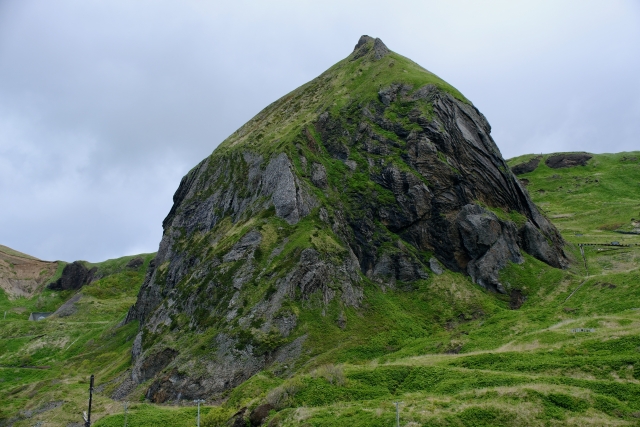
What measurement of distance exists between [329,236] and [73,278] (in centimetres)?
11908

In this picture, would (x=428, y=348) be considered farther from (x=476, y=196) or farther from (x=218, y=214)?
(x=218, y=214)

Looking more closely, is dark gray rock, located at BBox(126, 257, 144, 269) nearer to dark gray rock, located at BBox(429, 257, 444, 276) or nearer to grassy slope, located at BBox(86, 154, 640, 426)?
grassy slope, located at BBox(86, 154, 640, 426)

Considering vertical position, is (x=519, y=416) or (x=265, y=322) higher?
(x=265, y=322)

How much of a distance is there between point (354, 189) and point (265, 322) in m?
31.1

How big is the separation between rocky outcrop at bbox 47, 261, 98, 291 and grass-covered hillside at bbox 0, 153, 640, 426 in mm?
52120

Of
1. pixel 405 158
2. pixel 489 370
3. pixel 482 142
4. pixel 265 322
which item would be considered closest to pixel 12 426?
pixel 265 322

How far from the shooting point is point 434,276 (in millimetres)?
72000

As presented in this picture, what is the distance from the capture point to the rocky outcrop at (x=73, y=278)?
155000 mm

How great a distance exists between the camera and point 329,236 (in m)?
71.6

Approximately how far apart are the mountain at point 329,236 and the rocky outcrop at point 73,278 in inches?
2517

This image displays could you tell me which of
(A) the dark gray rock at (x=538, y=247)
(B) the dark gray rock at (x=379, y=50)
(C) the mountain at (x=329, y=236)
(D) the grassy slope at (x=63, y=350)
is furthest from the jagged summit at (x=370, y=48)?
(D) the grassy slope at (x=63, y=350)

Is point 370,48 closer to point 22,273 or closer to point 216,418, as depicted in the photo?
point 216,418

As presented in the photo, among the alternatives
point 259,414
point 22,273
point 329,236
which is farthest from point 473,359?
point 22,273

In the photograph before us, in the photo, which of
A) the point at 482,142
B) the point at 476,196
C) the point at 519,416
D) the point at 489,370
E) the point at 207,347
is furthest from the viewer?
the point at 482,142
